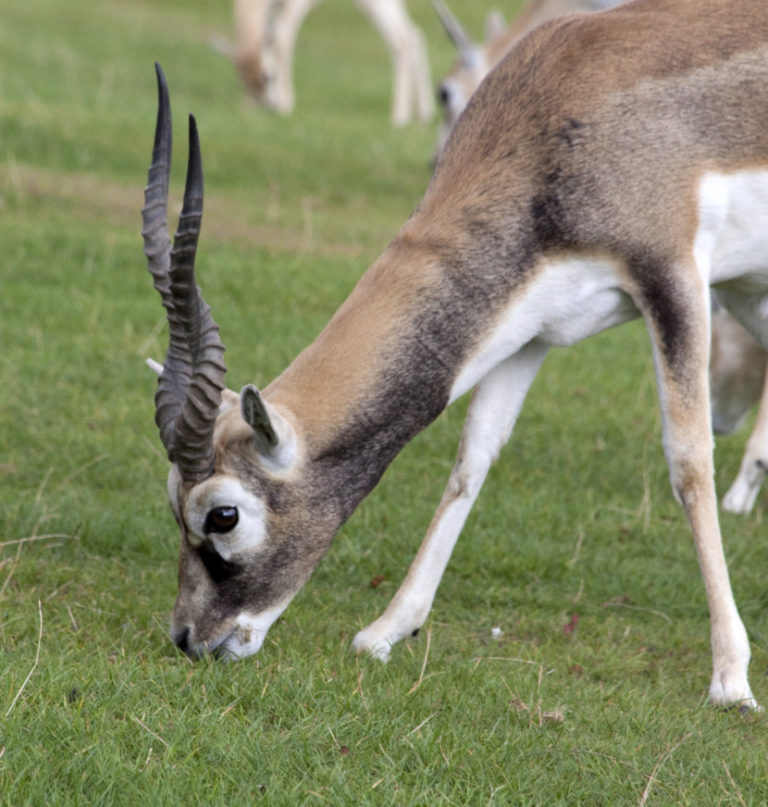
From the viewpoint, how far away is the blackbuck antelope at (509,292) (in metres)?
4.25

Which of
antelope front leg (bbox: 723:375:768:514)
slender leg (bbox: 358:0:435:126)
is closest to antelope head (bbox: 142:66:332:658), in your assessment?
antelope front leg (bbox: 723:375:768:514)

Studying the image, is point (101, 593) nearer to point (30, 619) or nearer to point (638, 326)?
point (30, 619)

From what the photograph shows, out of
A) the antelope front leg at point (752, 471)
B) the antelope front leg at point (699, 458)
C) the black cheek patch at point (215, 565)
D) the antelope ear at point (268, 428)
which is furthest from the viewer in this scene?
the antelope front leg at point (752, 471)

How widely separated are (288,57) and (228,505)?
1755 cm

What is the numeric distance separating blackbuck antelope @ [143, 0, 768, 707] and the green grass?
14.2 inches

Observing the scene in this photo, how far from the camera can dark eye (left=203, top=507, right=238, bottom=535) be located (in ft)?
13.8

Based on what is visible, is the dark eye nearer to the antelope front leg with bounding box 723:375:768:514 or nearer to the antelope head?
the antelope head

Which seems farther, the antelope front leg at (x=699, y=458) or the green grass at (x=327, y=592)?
the antelope front leg at (x=699, y=458)

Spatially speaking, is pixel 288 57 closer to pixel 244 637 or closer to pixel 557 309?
pixel 557 309

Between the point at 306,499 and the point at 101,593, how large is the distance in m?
1.17

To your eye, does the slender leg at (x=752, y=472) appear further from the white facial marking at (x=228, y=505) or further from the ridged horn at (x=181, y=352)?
the ridged horn at (x=181, y=352)

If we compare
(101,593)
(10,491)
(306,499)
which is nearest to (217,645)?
(306,499)

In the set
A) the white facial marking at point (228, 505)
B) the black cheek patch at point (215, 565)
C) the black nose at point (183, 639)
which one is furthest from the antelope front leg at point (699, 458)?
the black nose at point (183, 639)

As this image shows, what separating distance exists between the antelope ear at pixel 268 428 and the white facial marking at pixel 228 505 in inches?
5.6
